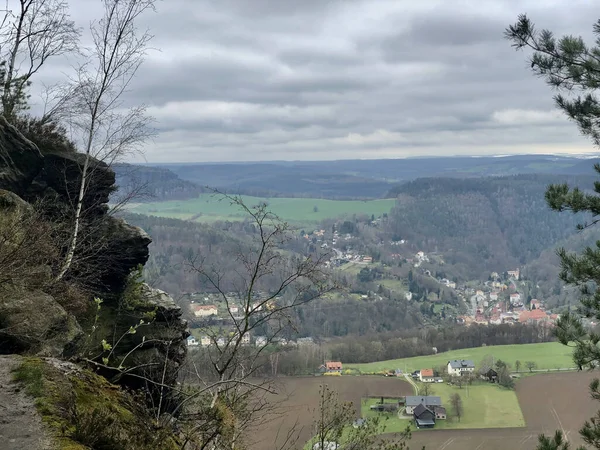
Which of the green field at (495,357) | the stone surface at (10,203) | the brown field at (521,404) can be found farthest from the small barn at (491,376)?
the stone surface at (10,203)

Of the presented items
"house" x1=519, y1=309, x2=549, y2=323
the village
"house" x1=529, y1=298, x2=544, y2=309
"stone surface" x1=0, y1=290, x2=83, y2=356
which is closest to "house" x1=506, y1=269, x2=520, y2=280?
"house" x1=529, y1=298, x2=544, y2=309

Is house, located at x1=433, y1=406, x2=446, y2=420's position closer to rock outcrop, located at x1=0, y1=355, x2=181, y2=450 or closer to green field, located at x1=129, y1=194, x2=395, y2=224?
rock outcrop, located at x1=0, y1=355, x2=181, y2=450

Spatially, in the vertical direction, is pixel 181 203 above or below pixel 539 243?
above

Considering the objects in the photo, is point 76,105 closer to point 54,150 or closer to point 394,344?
point 54,150

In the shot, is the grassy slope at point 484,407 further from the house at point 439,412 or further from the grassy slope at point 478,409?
the house at point 439,412

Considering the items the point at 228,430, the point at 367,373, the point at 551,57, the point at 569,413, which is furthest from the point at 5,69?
the point at 367,373

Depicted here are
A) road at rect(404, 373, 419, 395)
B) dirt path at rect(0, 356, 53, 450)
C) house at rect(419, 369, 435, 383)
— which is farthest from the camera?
house at rect(419, 369, 435, 383)
